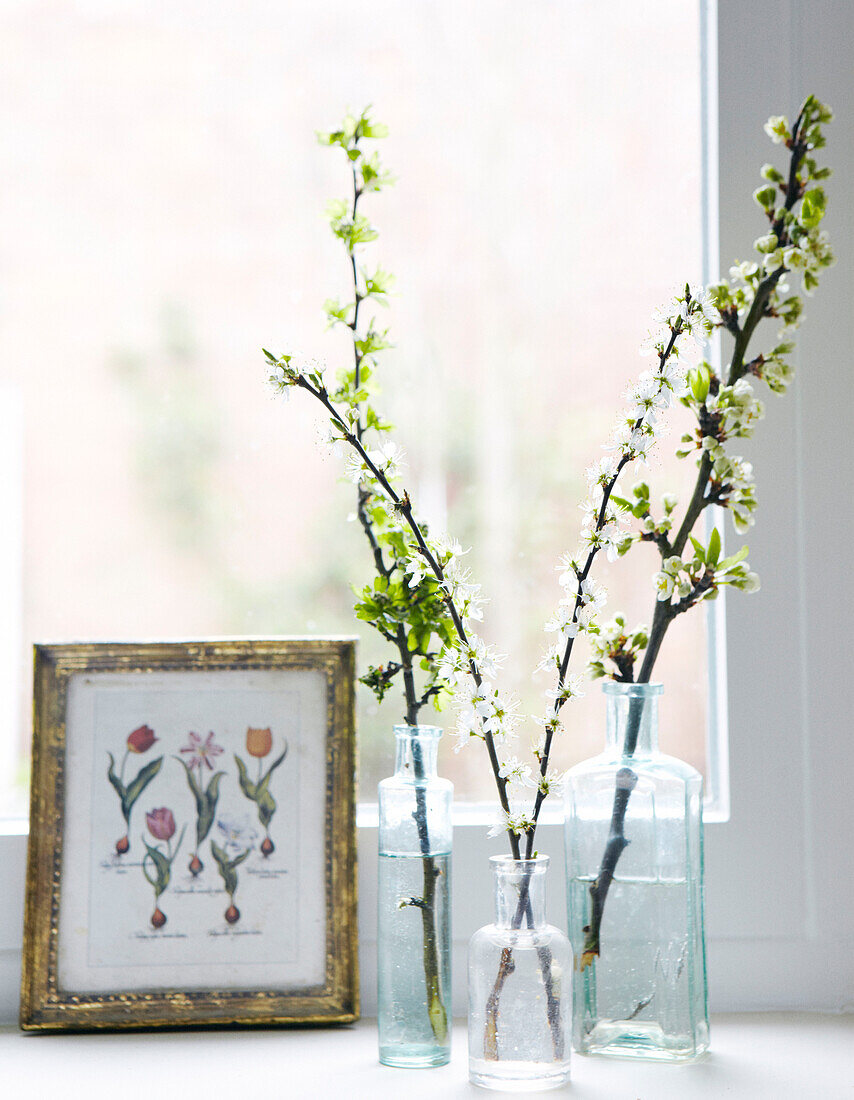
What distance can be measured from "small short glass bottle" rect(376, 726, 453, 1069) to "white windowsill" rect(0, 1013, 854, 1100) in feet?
0.08

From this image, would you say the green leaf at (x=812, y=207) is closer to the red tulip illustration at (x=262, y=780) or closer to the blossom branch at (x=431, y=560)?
the blossom branch at (x=431, y=560)

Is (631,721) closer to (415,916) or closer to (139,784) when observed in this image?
(415,916)

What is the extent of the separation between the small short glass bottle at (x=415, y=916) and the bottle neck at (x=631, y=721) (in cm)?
14

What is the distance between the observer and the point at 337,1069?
0.81 meters

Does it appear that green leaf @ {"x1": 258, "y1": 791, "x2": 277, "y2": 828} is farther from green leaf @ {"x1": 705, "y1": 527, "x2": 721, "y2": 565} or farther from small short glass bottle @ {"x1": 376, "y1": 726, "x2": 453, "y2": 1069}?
green leaf @ {"x1": 705, "y1": 527, "x2": 721, "y2": 565}

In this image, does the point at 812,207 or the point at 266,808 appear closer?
the point at 812,207

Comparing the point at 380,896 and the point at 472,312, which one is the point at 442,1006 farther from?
the point at 472,312

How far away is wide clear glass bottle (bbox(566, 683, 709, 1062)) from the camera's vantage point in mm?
821

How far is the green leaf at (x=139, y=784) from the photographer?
94 cm

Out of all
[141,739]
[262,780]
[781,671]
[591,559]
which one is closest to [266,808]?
[262,780]

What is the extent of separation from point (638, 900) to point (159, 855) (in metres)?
0.41

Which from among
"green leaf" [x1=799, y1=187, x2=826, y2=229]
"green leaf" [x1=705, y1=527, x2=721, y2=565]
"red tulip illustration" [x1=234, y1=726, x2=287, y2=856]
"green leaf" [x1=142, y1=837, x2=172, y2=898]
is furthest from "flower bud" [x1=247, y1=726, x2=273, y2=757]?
"green leaf" [x1=799, y1=187, x2=826, y2=229]

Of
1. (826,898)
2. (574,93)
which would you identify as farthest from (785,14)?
(826,898)

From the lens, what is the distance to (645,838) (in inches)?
33.0
